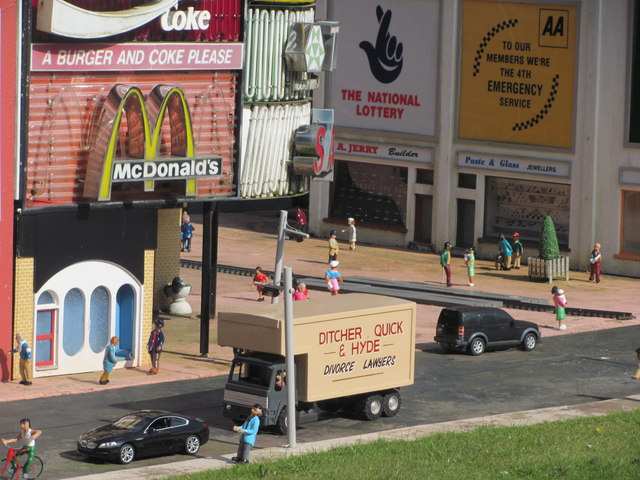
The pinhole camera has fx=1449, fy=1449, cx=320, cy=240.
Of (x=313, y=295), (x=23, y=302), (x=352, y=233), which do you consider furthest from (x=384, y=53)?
Result: (x=23, y=302)

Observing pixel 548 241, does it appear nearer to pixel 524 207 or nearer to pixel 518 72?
pixel 524 207

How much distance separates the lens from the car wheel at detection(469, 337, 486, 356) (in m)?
47.0

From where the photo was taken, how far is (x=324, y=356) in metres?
36.8

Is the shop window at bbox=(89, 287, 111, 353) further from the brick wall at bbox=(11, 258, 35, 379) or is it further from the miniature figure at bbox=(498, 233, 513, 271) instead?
the miniature figure at bbox=(498, 233, 513, 271)

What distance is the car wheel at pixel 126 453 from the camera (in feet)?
109

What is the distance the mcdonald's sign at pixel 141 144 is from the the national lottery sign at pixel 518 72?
25.1 meters

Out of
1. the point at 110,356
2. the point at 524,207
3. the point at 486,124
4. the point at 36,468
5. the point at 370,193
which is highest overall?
the point at 486,124

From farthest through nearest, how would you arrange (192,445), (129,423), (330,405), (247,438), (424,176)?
(424,176)
(330,405)
(192,445)
(129,423)
(247,438)

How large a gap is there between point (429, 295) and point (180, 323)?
35.3ft

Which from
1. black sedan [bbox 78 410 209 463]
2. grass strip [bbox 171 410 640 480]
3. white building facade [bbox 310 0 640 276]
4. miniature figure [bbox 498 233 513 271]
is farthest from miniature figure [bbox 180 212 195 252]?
black sedan [bbox 78 410 209 463]

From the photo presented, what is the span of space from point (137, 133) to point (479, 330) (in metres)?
13.0

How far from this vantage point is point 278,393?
3606cm

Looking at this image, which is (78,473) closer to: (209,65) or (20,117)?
(20,117)

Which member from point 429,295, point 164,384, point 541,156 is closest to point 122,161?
point 164,384
